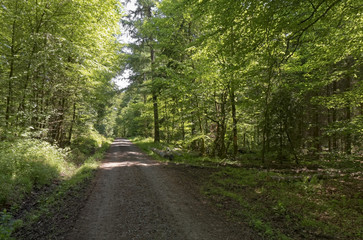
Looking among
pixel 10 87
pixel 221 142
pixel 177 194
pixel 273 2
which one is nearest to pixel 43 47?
pixel 10 87

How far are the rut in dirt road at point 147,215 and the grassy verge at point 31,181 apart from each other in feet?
3.62

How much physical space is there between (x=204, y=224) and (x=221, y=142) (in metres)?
9.49

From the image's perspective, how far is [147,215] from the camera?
533 cm

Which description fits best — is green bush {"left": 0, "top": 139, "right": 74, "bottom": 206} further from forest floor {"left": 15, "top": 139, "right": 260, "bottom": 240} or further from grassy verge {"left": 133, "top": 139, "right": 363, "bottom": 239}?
grassy verge {"left": 133, "top": 139, "right": 363, "bottom": 239}

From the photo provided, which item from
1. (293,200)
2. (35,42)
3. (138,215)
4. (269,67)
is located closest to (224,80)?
(269,67)

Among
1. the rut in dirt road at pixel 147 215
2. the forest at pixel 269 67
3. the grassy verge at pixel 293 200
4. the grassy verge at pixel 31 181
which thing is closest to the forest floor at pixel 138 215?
the rut in dirt road at pixel 147 215

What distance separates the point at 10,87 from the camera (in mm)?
7906

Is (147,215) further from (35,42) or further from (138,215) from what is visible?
(35,42)

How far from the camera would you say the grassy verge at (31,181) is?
5129mm

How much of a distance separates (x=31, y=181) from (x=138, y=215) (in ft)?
14.9

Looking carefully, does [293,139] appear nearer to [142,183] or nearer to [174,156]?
[174,156]

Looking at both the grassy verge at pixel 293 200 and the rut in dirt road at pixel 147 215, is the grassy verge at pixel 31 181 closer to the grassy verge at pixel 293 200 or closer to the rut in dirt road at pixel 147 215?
the rut in dirt road at pixel 147 215

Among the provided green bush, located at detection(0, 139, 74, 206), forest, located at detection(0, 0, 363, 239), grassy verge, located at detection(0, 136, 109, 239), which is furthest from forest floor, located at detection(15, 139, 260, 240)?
green bush, located at detection(0, 139, 74, 206)

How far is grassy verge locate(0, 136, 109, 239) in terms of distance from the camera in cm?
513
